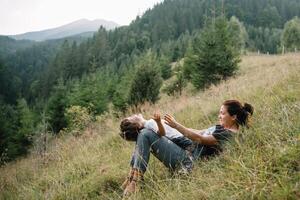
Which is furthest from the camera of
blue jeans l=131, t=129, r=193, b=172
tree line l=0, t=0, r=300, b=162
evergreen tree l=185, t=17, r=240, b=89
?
tree line l=0, t=0, r=300, b=162

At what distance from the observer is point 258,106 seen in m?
5.44

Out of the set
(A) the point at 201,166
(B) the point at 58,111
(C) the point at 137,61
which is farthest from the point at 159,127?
(C) the point at 137,61

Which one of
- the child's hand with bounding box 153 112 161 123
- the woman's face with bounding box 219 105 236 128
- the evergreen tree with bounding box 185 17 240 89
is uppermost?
the child's hand with bounding box 153 112 161 123

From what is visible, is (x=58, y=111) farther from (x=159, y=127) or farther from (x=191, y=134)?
(x=191, y=134)

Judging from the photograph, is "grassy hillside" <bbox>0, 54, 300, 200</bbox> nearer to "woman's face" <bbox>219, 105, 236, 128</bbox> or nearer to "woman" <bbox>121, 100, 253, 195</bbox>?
"woman" <bbox>121, 100, 253, 195</bbox>

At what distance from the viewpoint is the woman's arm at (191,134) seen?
4.16 metres

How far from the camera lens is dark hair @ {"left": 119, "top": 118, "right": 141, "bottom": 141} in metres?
4.92

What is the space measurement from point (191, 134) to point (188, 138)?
0.88 ft

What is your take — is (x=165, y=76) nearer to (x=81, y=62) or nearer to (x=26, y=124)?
(x=26, y=124)

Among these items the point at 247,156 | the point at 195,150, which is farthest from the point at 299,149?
the point at 195,150

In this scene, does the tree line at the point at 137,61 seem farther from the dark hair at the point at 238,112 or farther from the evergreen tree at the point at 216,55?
the dark hair at the point at 238,112

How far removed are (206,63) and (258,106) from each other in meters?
14.2

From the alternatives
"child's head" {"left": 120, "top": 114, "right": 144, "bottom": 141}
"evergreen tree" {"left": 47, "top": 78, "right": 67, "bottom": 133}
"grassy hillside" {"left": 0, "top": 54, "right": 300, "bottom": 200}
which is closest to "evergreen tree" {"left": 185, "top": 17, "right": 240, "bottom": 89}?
"grassy hillside" {"left": 0, "top": 54, "right": 300, "bottom": 200}

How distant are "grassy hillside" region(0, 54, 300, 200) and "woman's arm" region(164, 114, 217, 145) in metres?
0.25
